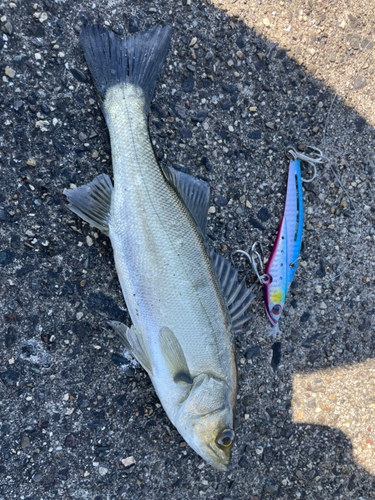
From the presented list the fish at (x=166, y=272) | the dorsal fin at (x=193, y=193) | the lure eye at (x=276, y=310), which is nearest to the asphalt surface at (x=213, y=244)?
the lure eye at (x=276, y=310)

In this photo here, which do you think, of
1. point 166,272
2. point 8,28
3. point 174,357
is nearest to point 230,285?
point 166,272

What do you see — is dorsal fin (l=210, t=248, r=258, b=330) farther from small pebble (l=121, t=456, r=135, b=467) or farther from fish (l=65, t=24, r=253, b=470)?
small pebble (l=121, t=456, r=135, b=467)

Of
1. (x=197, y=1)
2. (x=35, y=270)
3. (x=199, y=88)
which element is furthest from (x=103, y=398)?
(x=197, y=1)

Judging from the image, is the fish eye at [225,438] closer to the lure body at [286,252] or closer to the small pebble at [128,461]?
the small pebble at [128,461]

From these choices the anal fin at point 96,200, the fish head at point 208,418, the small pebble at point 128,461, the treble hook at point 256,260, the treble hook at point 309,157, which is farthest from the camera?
the treble hook at point 309,157

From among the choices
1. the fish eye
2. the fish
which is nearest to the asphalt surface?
the fish

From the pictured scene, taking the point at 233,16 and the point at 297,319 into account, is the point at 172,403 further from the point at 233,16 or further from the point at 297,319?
the point at 233,16
